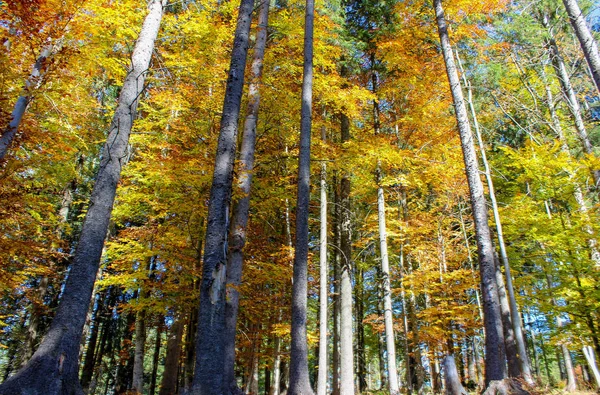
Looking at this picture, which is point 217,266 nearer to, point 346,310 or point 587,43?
point 346,310

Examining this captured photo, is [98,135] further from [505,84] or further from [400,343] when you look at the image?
[400,343]

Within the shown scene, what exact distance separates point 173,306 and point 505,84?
51.4 ft

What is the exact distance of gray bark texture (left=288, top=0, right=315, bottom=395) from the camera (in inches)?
276

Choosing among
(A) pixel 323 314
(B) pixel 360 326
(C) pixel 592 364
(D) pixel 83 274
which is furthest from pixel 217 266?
(B) pixel 360 326

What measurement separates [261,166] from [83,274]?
251 inches

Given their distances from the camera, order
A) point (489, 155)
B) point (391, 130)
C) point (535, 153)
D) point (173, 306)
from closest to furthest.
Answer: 1. point (173, 306)
2. point (535, 153)
3. point (391, 130)
4. point (489, 155)

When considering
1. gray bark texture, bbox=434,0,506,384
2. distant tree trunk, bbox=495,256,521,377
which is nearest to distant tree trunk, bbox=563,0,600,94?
gray bark texture, bbox=434,0,506,384

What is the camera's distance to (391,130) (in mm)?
14562

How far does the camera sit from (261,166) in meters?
10.5

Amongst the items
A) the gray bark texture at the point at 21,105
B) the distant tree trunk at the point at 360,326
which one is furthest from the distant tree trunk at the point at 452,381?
the distant tree trunk at the point at 360,326

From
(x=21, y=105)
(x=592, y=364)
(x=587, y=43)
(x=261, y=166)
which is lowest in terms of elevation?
(x=592, y=364)

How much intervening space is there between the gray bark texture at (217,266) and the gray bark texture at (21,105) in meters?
4.56

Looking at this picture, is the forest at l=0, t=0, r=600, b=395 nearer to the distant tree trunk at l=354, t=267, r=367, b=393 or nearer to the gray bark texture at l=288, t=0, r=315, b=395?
the gray bark texture at l=288, t=0, r=315, b=395

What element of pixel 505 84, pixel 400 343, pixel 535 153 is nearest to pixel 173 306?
pixel 535 153
